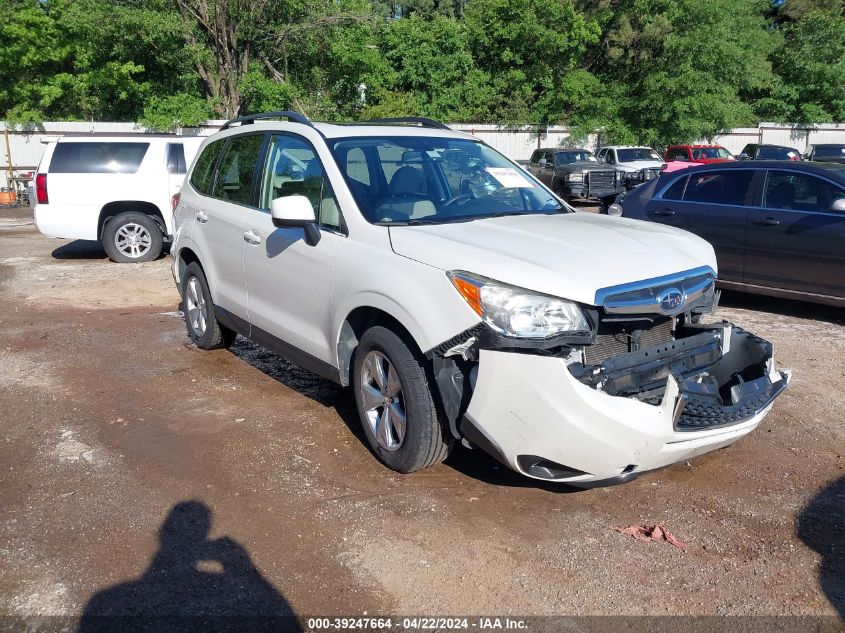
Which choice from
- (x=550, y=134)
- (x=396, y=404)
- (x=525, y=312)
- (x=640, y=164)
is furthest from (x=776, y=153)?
(x=525, y=312)

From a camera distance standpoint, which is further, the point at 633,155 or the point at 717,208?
the point at 633,155

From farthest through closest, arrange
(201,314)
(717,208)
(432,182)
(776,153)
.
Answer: (776,153)
(717,208)
(201,314)
(432,182)

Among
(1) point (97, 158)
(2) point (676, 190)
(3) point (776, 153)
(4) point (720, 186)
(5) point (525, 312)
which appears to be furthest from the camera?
(3) point (776, 153)

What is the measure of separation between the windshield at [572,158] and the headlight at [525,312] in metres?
20.2

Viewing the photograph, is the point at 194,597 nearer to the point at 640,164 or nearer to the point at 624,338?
the point at 624,338

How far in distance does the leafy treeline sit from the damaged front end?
26.2 meters

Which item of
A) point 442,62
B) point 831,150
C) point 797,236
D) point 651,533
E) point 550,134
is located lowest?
point 651,533

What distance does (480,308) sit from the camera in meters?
3.60

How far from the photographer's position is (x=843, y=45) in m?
40.1

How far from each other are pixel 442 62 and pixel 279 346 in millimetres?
32970

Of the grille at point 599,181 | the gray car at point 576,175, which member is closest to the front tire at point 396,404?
the gray car at point 576,175

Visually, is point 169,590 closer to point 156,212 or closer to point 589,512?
point 589,512

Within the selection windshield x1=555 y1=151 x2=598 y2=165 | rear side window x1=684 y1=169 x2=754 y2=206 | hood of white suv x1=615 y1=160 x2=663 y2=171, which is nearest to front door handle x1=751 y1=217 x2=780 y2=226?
rear side window x1=684 y1=169 x2=754 y2=206

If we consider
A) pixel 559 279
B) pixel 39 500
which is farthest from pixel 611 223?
pixel 39 500
